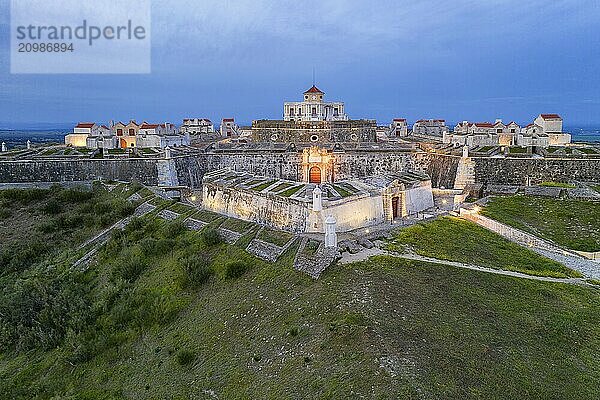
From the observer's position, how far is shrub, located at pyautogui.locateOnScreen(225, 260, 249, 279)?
19281 millimetres

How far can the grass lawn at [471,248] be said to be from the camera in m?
20.6

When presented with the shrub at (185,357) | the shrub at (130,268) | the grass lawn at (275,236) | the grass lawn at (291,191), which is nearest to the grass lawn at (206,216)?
the grass lawn at (291,191)

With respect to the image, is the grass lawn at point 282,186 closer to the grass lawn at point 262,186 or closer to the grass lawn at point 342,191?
the grass lawn at point 262,186

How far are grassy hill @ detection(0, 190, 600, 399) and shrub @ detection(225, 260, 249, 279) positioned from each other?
39 mm

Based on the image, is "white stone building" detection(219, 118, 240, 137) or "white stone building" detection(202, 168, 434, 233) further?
"white stone building" detection(219, 118, 240, 137)

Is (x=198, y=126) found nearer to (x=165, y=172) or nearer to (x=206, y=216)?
(x=165, y=172)

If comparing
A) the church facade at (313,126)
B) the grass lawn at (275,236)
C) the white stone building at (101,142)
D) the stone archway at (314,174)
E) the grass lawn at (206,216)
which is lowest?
the grass lawn at (275,236)

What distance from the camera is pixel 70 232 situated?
31.1 metres

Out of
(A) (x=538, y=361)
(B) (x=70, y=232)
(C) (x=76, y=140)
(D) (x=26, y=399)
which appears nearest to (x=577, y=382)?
(A) (x=538, y=361)

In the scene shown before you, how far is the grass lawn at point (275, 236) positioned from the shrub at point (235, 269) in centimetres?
173

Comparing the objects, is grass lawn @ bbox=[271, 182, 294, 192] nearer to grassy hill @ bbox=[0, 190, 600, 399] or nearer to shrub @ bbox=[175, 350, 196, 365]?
grassy hill @ bbox=[0, 190, 600, 399]

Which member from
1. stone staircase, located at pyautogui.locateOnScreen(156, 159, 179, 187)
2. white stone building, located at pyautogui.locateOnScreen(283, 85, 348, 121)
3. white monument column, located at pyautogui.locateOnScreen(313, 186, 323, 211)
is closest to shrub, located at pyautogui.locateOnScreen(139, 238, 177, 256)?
white monument column, located at pyautogui.locateOnScreen(313, 186, 323, 211)

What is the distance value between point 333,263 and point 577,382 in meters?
8.08

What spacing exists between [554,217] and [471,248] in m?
9.21
